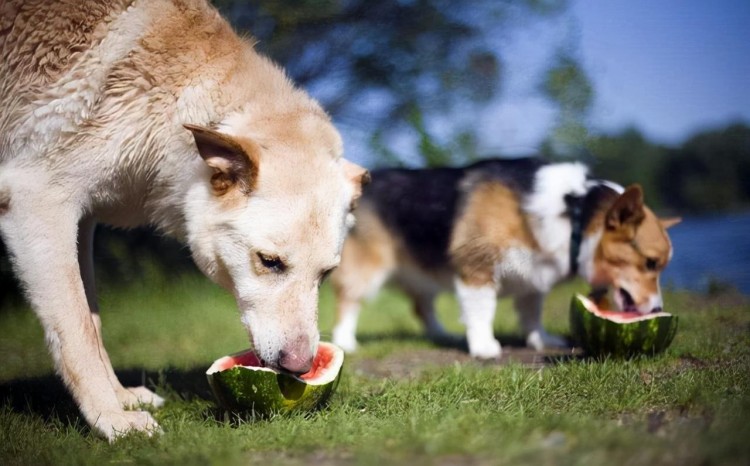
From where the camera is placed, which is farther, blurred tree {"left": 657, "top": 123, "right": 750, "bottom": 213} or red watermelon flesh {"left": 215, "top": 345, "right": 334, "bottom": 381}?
blurred tree {"left": 657, "top": 123, "right": 750, "bottom": 213}

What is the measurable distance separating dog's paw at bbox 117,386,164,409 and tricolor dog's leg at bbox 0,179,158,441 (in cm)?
64

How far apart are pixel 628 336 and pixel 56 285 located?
3536mm

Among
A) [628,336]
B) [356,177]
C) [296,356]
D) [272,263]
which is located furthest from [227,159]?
[628,336]

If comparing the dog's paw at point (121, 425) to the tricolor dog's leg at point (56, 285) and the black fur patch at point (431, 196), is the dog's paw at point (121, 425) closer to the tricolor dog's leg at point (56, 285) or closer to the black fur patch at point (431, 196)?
the tricolor dog's leg at point (56, 285)

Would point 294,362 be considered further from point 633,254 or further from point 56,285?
point 633,254

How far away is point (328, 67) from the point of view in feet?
27.6

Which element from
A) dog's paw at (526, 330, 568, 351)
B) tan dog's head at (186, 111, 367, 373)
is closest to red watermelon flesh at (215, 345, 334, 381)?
tan dog's head at (186, 111, 367, 373)

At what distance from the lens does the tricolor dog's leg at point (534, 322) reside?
639 centimetres

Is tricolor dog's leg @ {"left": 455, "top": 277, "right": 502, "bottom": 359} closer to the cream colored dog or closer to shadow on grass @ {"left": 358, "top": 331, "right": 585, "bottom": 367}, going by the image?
shadow on grass @ {"left": 358, "top": 331, "right": 585, "bottom": 367}

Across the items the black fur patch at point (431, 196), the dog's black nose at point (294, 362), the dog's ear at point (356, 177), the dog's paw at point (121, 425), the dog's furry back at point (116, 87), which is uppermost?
the dog's furry back at point (116, 87)

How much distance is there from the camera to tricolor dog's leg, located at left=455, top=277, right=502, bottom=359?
6035mm

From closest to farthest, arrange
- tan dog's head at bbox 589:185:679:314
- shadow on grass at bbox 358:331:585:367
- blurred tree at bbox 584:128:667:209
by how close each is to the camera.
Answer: shadow on grass at bbox 358:331:585:367
tan dog's head at bbox 589:185:679:314
blurred tree at bbox 584:128:667:209

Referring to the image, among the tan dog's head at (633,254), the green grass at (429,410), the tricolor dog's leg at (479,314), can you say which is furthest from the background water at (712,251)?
the tricolor dog's leg at (479,314)

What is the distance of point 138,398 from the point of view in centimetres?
442
